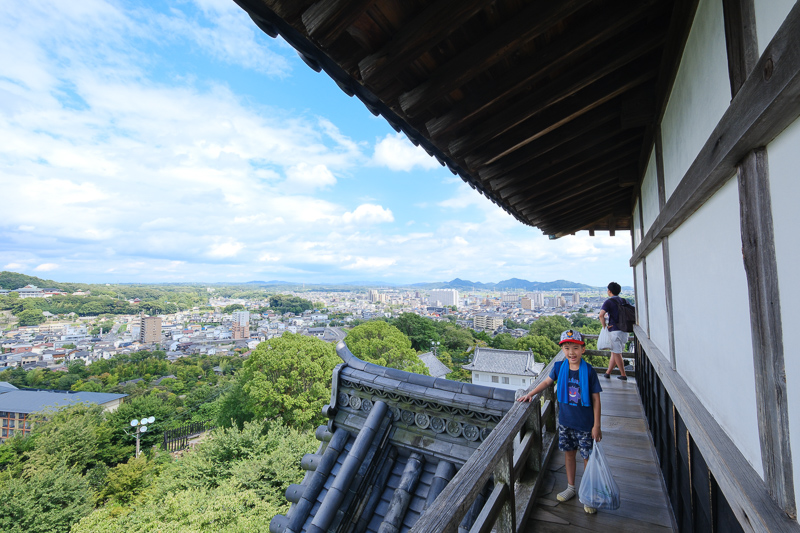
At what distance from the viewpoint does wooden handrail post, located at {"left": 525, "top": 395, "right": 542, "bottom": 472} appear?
2895 millimetres

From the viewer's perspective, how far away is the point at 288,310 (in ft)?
366

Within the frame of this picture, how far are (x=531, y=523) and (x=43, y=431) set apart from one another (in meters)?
27.1

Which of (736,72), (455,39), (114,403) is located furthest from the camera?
(114,403)

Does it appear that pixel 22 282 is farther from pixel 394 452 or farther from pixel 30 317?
pixel 394 452

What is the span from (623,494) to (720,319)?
7.16 ft

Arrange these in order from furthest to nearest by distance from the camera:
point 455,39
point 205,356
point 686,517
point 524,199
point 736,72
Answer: point 205,356, point 524,199, point 686,517, point 455,39, point 736,72

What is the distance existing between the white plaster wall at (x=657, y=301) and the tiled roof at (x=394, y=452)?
4.70ft

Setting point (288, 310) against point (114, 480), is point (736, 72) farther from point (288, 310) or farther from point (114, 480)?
point (288, 310)

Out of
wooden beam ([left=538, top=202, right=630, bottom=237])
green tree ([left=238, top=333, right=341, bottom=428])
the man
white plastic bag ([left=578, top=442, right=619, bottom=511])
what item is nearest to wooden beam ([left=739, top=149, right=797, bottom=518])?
white plastic bag ([left=578, top=442, right=619, bottom=511])

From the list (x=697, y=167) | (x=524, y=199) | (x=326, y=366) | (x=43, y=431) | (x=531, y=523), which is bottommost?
(x=43, y=431)

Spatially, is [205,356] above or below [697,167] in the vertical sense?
below

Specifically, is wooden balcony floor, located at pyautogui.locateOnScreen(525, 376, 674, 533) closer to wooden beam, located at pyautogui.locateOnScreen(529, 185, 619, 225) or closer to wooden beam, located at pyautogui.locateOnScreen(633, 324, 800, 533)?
wooden beam, located at pyautogui.locateOnScreen(633, 324, 800, 533)

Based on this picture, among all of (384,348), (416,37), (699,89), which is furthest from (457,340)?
(416,37)

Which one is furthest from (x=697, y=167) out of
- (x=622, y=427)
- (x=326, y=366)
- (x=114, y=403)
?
(x=114, y=403)
